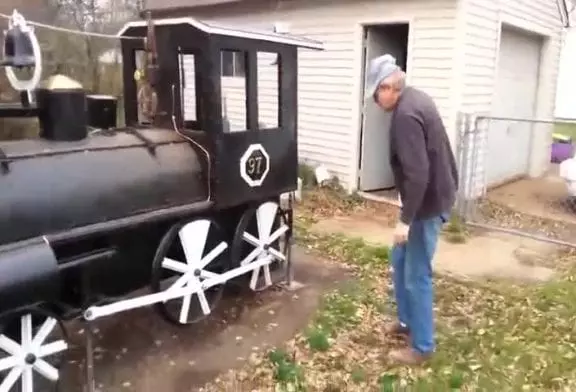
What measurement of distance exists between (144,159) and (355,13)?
221 inches

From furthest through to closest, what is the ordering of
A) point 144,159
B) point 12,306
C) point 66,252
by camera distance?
point 144,159
point 66,252
point 12,306

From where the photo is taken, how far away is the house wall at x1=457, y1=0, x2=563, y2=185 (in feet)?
26.3

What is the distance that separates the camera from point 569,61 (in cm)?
2300

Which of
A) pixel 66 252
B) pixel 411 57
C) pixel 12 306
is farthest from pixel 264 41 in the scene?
pixel 411 57

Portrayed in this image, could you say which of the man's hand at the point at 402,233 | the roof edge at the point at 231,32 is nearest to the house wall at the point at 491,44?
the roof edge at the point at 231,32

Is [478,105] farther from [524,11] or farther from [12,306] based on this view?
[12,306]

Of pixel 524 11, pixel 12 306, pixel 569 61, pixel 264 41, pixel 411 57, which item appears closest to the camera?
pixel 12 306

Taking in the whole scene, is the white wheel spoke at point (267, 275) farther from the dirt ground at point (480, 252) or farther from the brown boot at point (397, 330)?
the dirt ground at point (480, 252)

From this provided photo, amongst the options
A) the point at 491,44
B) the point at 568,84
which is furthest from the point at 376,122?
the point at 568,84

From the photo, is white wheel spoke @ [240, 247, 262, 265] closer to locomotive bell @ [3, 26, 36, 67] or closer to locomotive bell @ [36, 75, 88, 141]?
locomotive bell @ [36, 75, 88, 141]

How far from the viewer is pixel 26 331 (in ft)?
10.9

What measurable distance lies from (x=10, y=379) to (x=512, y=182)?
372 inches

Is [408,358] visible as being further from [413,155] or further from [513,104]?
[513,104]

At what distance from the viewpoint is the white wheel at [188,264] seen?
4227 mm
